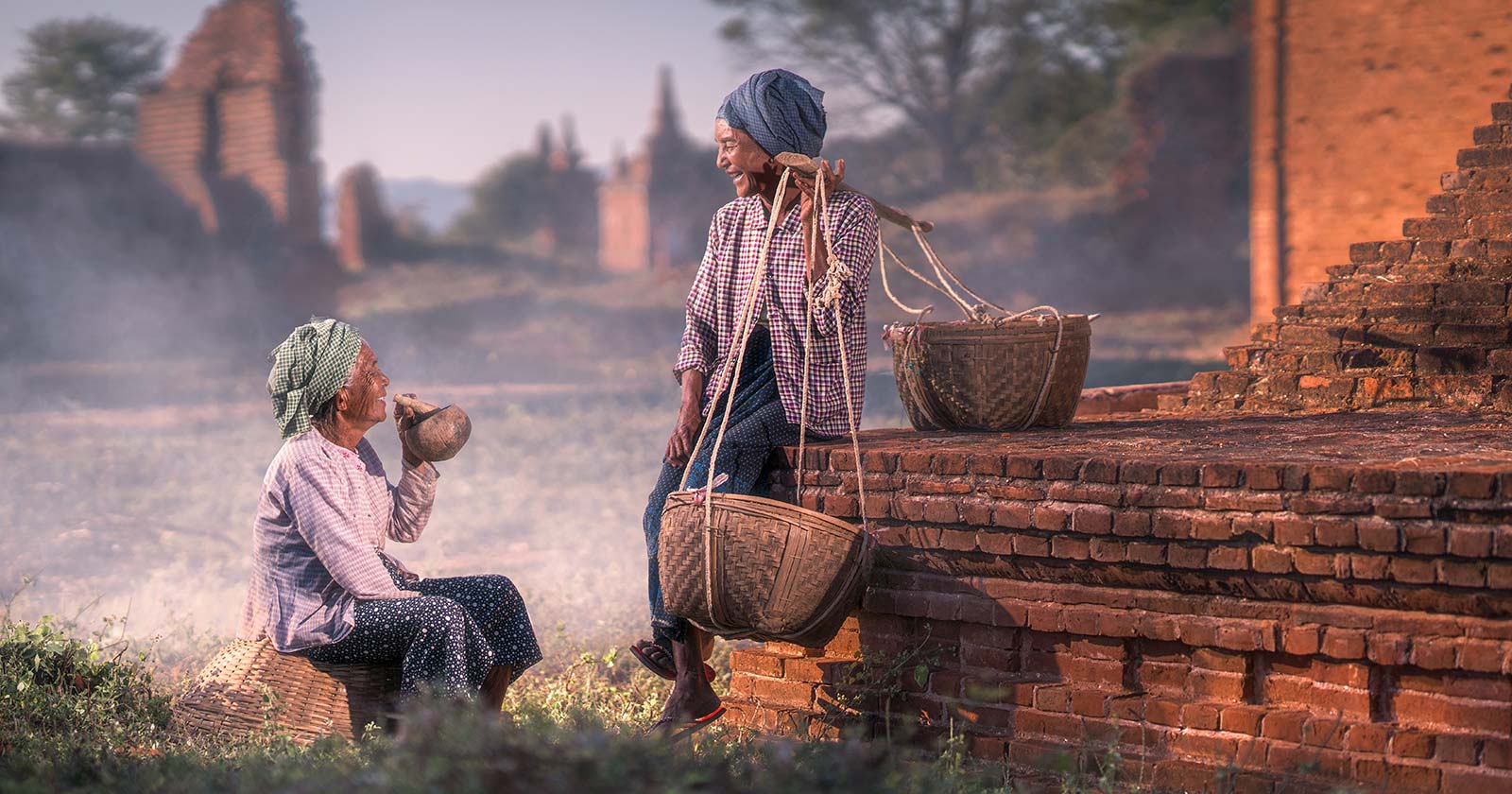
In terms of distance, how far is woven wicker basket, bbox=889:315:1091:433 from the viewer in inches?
162

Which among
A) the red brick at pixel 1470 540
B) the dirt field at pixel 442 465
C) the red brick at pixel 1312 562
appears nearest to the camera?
the red brick at pixel 1470 540

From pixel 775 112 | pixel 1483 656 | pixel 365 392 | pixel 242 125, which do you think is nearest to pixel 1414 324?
pixel 1483 656

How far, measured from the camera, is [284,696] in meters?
3.60

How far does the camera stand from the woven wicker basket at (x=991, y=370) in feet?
13.5

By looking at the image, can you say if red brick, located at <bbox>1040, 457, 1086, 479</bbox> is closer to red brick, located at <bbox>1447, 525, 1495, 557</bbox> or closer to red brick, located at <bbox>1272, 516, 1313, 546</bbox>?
red brick, located at <bbox>1272, 516, 1313, 546</bbox>

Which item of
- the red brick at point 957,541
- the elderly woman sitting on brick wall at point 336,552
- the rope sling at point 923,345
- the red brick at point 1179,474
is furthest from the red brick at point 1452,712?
the elderly woman sitting on brick wall at point 336,552

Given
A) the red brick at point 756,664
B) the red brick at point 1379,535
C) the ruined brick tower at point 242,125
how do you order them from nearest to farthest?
the red brick at point 1379,535 < the red brick at point 756,664 < the ruined brick tower at point 242,125

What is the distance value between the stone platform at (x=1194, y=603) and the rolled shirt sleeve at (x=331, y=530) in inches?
46.0

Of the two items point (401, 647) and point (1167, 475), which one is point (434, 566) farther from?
point (1167, 475)

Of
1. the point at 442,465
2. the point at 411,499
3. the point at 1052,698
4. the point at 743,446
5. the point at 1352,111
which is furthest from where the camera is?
the point at 442,465

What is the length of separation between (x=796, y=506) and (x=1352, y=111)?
9.16 meters

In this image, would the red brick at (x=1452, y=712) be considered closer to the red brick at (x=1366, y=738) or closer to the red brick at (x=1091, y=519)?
the red brick at (x=1366, y=738)

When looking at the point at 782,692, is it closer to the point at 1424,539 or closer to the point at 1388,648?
the point at 1388,648

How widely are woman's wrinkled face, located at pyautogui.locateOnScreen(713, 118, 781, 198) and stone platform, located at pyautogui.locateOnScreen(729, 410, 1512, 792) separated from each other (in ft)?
2.59
